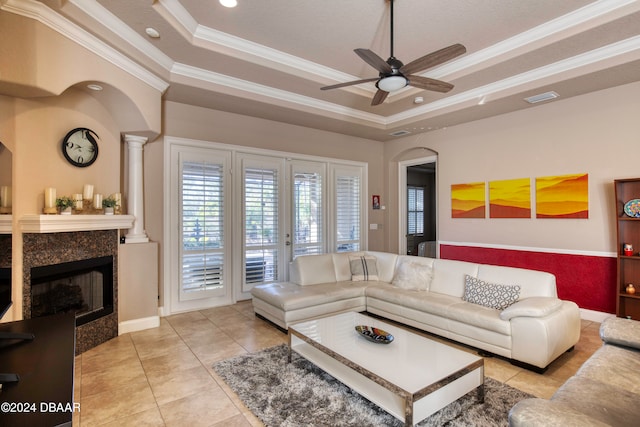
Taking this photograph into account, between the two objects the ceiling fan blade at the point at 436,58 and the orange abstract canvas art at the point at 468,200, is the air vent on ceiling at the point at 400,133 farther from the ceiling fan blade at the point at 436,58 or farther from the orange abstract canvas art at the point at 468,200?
the ceiling fan blade at the point at 436,58

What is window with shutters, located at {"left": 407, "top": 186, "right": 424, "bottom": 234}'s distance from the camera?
870 cm

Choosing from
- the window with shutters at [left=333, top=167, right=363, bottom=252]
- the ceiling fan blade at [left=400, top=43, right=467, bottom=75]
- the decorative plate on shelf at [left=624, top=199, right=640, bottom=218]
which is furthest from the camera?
the window with shutters at [left=333, top=167, right=363, bottom=252]

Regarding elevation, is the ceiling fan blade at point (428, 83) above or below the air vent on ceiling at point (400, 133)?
below

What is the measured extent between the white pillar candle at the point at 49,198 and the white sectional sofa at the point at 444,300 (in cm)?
236

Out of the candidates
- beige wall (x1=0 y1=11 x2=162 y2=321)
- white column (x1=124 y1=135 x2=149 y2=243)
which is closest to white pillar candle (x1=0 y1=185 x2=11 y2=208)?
beige wall (x1=0 y1=11 x2=162 y2=321)

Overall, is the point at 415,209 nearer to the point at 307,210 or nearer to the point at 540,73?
the point at 307,210

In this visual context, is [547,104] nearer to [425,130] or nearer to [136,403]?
[425,130]

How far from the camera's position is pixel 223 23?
3.28 meters

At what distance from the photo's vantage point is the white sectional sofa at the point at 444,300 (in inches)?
112

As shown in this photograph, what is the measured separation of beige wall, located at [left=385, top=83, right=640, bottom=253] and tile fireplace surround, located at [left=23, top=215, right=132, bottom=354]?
514cm

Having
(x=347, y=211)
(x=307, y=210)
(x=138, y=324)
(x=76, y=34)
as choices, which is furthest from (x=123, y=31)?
(x=347, y=211)

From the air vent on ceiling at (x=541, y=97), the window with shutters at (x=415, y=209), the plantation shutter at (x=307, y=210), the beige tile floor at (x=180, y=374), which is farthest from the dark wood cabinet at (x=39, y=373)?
the window with shutters at (x=415, y=209)

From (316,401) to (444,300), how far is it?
1919 millimetres

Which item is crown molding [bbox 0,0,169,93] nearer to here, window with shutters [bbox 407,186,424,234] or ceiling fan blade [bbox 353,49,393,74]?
ceiling fan blade [bbox 353,49,393,74]
